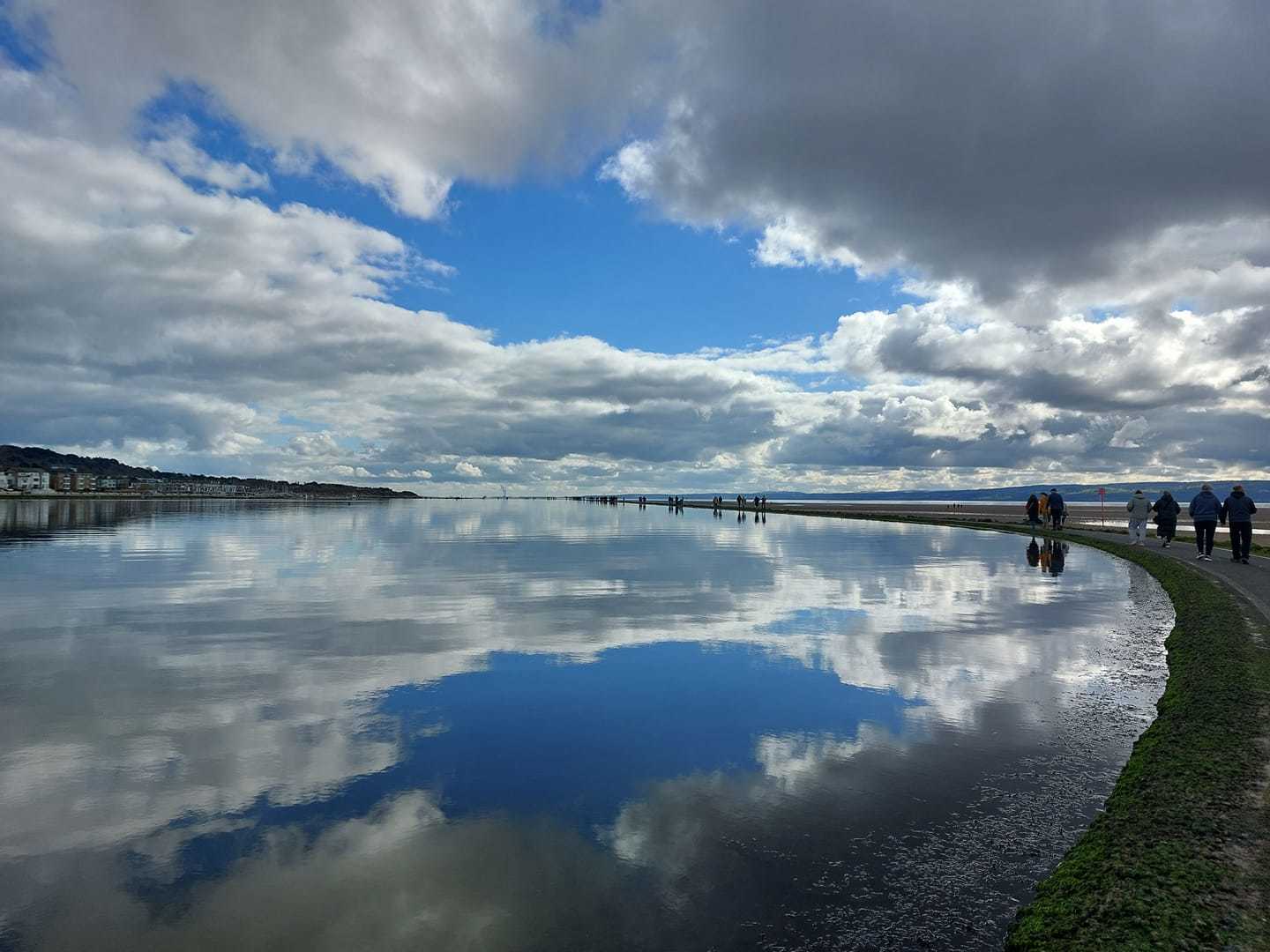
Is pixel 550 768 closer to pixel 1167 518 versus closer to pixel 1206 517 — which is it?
pixel 1206 517

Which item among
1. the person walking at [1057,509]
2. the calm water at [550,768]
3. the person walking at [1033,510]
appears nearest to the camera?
the calm water at [550,768]

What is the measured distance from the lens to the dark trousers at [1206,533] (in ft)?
93.7

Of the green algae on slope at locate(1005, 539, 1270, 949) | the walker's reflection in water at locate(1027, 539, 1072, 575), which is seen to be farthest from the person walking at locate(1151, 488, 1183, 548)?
the green algae on slope at locate(1005, 539, 1270, 949)

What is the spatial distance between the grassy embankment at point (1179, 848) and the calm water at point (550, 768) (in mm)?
306

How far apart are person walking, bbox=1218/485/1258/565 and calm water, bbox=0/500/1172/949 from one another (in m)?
11.3

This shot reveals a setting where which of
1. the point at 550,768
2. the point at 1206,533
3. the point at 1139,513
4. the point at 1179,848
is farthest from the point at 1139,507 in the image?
the point at 550,768

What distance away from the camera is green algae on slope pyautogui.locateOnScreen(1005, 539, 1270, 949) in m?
5.05

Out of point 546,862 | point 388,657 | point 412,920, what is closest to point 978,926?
point 546,862

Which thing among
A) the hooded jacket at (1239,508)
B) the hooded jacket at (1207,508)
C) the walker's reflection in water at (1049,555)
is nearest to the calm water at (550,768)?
the walker's reflection in water at (1049,555)

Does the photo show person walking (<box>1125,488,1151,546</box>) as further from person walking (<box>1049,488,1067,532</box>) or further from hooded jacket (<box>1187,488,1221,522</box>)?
person walking (<box>1049,488,1067,532</box>)

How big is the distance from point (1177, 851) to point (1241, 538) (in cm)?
2741

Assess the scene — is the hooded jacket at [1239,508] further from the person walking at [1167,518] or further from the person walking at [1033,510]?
the person walking at [1033,510]

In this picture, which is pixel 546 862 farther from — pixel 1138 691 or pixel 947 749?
pixel 1138 691

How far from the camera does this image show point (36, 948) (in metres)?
5.19
